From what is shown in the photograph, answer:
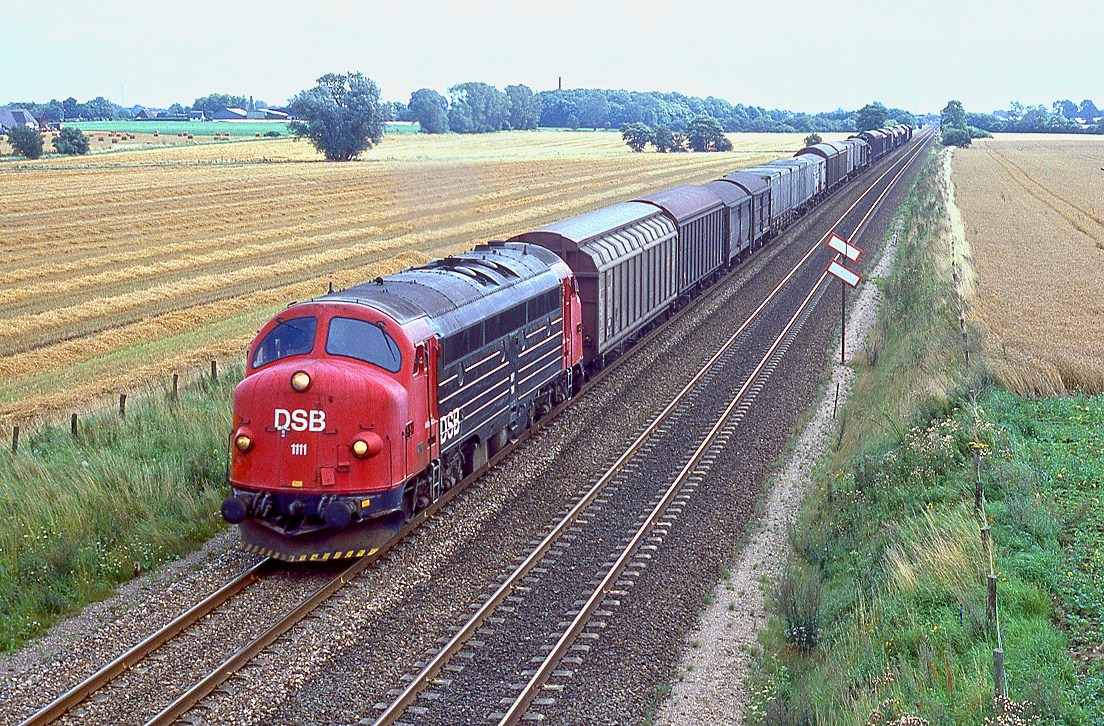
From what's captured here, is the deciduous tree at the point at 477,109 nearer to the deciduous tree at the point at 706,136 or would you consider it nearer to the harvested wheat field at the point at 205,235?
the deciduous tree at the point at 706,136

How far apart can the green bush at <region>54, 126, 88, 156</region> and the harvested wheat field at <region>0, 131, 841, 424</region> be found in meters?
7.42

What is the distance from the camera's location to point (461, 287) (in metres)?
17.4

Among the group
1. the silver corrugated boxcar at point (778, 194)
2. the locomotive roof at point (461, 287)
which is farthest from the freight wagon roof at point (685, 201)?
the locomotive roof at point (461, 287)

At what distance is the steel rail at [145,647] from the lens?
10930 mm

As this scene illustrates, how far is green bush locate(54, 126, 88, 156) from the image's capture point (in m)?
117

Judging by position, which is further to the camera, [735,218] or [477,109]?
[477,109]

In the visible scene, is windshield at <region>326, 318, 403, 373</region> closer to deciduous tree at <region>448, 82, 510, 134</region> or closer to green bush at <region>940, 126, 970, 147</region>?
deciduous tree at <region>448, 82, 510, 134</region>

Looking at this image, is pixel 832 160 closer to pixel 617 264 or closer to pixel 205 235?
pixel 205 235

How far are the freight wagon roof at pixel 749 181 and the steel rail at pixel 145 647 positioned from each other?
111 feet

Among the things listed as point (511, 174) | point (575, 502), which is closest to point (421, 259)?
point (575, 502)

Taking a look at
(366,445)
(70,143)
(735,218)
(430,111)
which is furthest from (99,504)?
(430,111)

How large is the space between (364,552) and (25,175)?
83.5 meters

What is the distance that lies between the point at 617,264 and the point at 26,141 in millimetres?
99226

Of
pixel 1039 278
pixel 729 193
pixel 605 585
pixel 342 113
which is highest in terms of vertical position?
pixel 342 113
